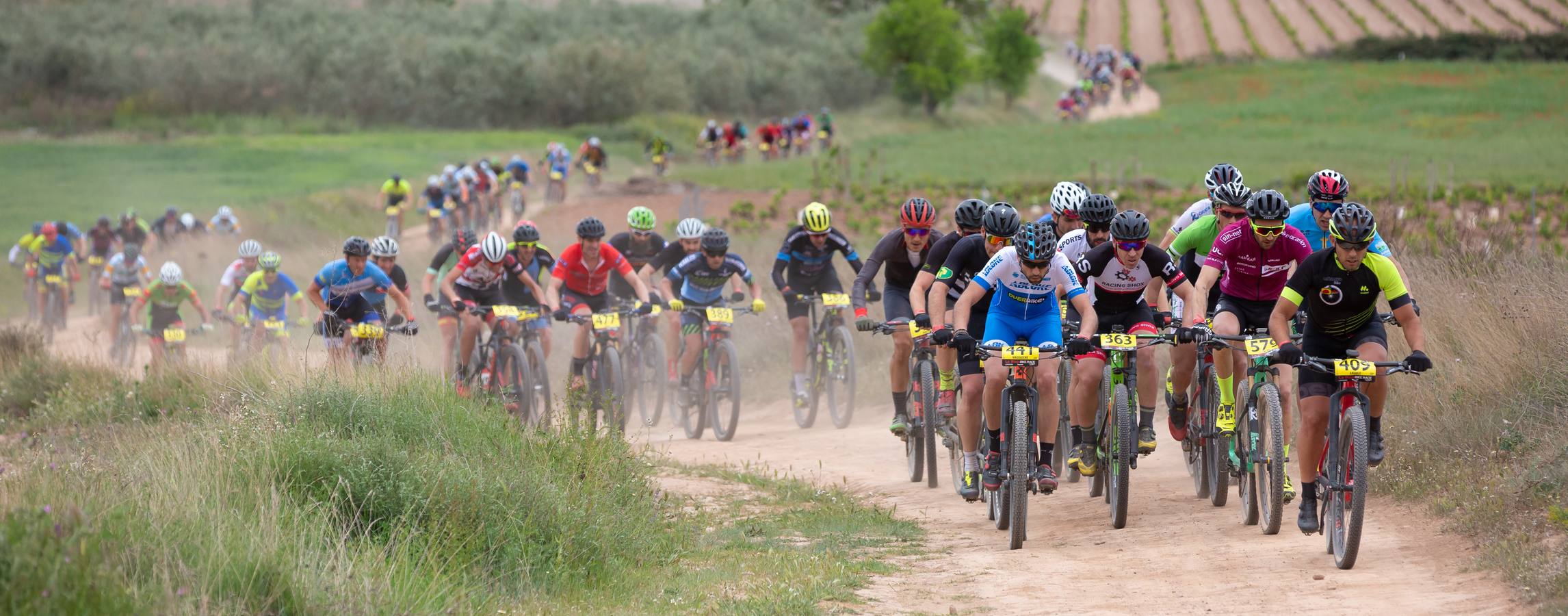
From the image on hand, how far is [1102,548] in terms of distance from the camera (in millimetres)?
9180

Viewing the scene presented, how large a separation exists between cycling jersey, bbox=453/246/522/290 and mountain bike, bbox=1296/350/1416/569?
8.35m

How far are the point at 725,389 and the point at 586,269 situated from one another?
5.97 feet

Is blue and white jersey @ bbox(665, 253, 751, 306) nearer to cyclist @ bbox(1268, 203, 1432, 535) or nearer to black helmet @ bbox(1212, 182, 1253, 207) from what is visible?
black helmet @ bbox(1212, 182, 1253, 207)

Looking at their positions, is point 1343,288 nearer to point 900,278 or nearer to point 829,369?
point 900,278

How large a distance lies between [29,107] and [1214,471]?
74.5 meters

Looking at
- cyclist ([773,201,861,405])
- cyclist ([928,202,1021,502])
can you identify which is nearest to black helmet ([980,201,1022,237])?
cyclist ([928,202,1021,502])

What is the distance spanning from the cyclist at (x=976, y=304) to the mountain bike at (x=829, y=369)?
14.6ft

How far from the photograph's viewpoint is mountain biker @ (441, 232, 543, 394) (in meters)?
14.4

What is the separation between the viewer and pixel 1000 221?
31.8ft

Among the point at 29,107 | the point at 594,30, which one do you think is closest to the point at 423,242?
the point at 29,107

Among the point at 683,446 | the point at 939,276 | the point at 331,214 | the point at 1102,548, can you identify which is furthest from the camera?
the point at 331,214

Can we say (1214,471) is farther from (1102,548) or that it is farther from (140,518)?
(140,518)

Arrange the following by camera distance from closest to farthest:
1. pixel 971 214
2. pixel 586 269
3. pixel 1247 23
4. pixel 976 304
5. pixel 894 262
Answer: pixel 976 304 → pixel 971 214 → pixel 894 262 → pixel 586 269 → pixel 1247 23

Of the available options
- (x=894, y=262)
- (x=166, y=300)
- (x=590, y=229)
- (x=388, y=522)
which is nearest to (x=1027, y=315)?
(x=894, y=262)
